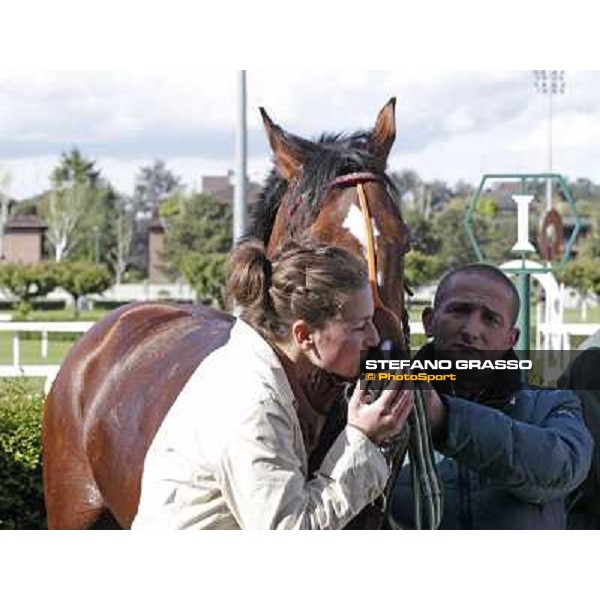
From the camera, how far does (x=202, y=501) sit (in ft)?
6.69

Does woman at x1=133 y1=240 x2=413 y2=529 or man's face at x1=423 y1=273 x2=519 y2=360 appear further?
man's face at x1=423 y1=273 x2=519 y2=360

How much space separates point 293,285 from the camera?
6.64 feet

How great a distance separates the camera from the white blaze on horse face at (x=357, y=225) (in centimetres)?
283

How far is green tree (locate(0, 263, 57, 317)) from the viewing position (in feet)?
109

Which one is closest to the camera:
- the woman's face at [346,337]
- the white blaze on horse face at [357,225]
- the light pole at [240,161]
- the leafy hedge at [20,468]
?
the woman's face at [346,337]

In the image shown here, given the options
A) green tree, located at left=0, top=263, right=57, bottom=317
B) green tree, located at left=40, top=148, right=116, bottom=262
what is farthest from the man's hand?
green tree, located at left=40, top=148, right=116, bottom=262

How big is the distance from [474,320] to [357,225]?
400mm

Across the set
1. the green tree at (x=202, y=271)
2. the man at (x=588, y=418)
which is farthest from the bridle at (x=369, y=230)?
the green tree at (x=202, y=271)

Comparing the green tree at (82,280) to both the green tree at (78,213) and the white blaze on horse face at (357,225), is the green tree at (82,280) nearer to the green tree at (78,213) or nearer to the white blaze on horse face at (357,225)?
the green tree at (78,213)

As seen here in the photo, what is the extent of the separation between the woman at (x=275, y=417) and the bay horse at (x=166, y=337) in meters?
0.34

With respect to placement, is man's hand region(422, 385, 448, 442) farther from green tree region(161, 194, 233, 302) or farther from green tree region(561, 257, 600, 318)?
green tree region(161, 194, 233, 302)

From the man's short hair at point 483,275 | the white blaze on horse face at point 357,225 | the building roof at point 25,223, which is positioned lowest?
the man's short hair at point 483,275

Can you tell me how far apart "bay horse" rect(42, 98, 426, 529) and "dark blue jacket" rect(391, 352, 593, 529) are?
25 centimetres
